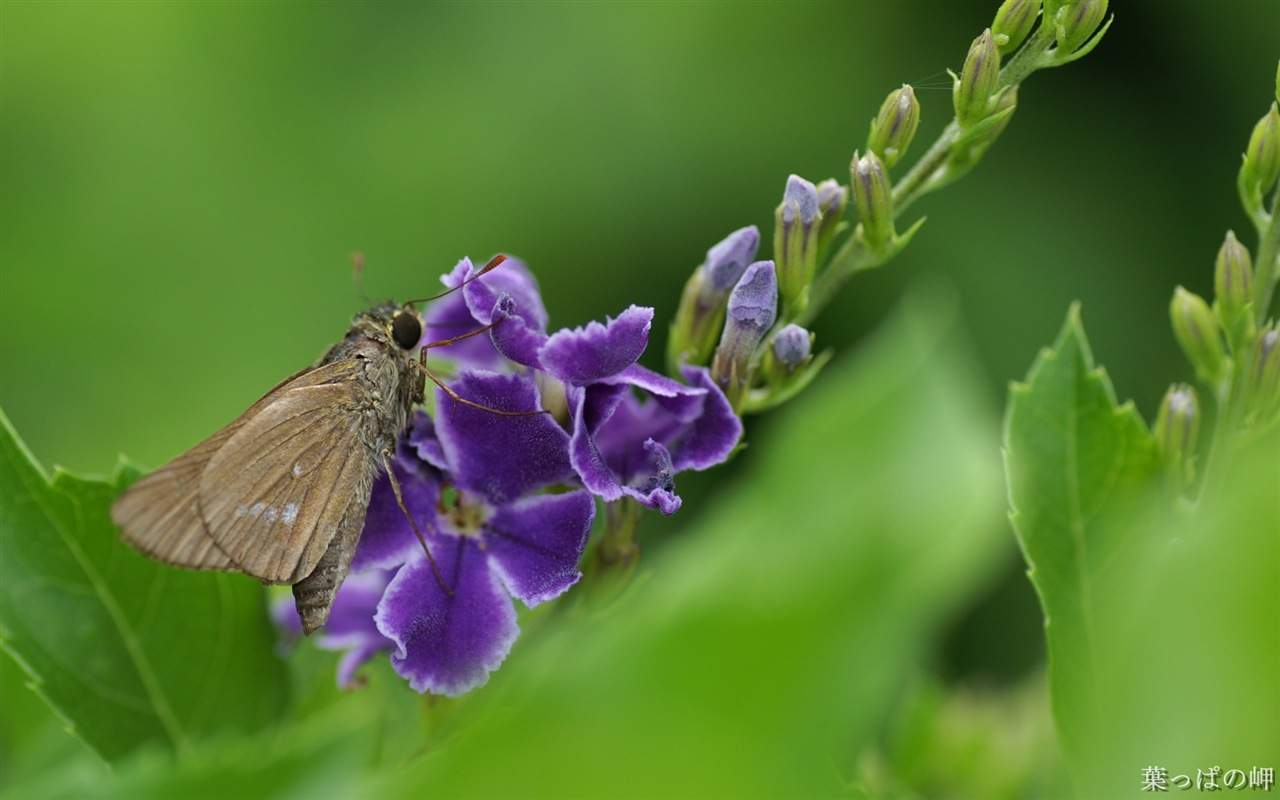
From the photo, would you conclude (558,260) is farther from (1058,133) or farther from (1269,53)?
(1269,53)

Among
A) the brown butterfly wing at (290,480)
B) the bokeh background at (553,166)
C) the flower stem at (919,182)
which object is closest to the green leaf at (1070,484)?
the flower stem at (919,182)

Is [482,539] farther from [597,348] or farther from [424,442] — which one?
[597,348]

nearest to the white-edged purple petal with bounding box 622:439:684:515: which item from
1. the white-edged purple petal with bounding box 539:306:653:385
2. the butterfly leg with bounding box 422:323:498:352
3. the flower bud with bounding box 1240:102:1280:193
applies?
the white-edged purple petal with bounding box 539:306:653:385

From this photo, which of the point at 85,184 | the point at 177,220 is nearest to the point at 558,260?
the point at 177,220

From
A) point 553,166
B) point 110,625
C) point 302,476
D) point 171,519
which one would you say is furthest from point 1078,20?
point 553,166

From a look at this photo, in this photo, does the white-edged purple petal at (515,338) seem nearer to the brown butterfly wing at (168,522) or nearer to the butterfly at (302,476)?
the butterfly at (302,476)
